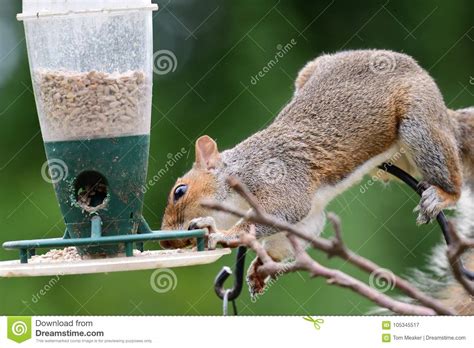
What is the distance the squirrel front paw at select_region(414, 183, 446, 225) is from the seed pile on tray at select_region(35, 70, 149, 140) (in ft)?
3.00

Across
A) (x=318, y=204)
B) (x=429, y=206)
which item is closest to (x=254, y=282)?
(x=318, y=204)

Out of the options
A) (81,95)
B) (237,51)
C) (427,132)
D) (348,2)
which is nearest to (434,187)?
(427,132)

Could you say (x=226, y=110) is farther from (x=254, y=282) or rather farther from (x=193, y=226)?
(x=193, y=226)

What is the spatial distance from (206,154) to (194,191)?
0.53 ft

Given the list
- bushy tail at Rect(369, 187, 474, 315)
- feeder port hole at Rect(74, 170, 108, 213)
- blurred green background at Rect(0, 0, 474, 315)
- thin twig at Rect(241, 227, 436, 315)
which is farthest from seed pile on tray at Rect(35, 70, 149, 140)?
blurred green background at Rect(0, 0, 474, 315)

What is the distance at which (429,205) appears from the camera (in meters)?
2.92

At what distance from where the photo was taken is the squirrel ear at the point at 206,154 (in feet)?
9.65

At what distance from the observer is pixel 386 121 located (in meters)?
3.08

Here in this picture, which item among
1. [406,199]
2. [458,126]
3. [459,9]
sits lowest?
[406,199]

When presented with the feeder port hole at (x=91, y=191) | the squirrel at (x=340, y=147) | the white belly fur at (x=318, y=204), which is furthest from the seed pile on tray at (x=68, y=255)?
the white belly fur at (x=318, y=204)

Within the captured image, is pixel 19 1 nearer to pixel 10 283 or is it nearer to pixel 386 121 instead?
pixel 10 283

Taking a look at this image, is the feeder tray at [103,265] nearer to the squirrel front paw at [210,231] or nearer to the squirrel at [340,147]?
the squirrel front paw at [210,231]
